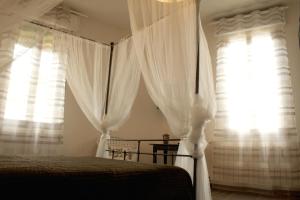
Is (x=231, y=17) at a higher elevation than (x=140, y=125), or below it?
higher

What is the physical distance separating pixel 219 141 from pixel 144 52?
6.72ft

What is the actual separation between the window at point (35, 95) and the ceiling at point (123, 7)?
3.30ft

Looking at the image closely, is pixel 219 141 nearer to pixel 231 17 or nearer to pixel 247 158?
pixel 247 158

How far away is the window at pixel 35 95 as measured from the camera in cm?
318

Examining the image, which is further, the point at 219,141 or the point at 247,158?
the point at 219,141

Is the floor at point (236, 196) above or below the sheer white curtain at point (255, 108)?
below

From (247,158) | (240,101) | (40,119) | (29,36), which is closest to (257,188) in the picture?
(247,158)

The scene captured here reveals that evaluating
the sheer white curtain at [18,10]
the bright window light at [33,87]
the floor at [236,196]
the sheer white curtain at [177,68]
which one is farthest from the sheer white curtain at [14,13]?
the floor at [236,196]

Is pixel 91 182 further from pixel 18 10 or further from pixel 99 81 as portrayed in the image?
pixel 99 81

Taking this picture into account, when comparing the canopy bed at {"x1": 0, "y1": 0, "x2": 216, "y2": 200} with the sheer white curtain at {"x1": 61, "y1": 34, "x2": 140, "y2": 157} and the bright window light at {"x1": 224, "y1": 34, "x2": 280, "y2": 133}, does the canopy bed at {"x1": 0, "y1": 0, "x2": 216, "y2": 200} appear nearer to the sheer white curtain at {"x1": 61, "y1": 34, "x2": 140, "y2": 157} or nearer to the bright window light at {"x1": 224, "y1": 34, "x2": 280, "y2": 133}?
the sheer white curtain at {"x1": 61, "y1": 34, "x2": 140, "y2": 157}

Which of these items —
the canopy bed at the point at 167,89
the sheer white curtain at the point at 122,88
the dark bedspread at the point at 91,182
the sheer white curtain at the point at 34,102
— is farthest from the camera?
the sheer white curtain at the point at 34,102

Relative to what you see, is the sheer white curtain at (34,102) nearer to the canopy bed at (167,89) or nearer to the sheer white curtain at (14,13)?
the canopy bed at (167,89)

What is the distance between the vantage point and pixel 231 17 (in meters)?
4.14

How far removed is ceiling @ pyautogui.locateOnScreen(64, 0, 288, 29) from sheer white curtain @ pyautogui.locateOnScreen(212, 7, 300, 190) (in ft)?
0.43
